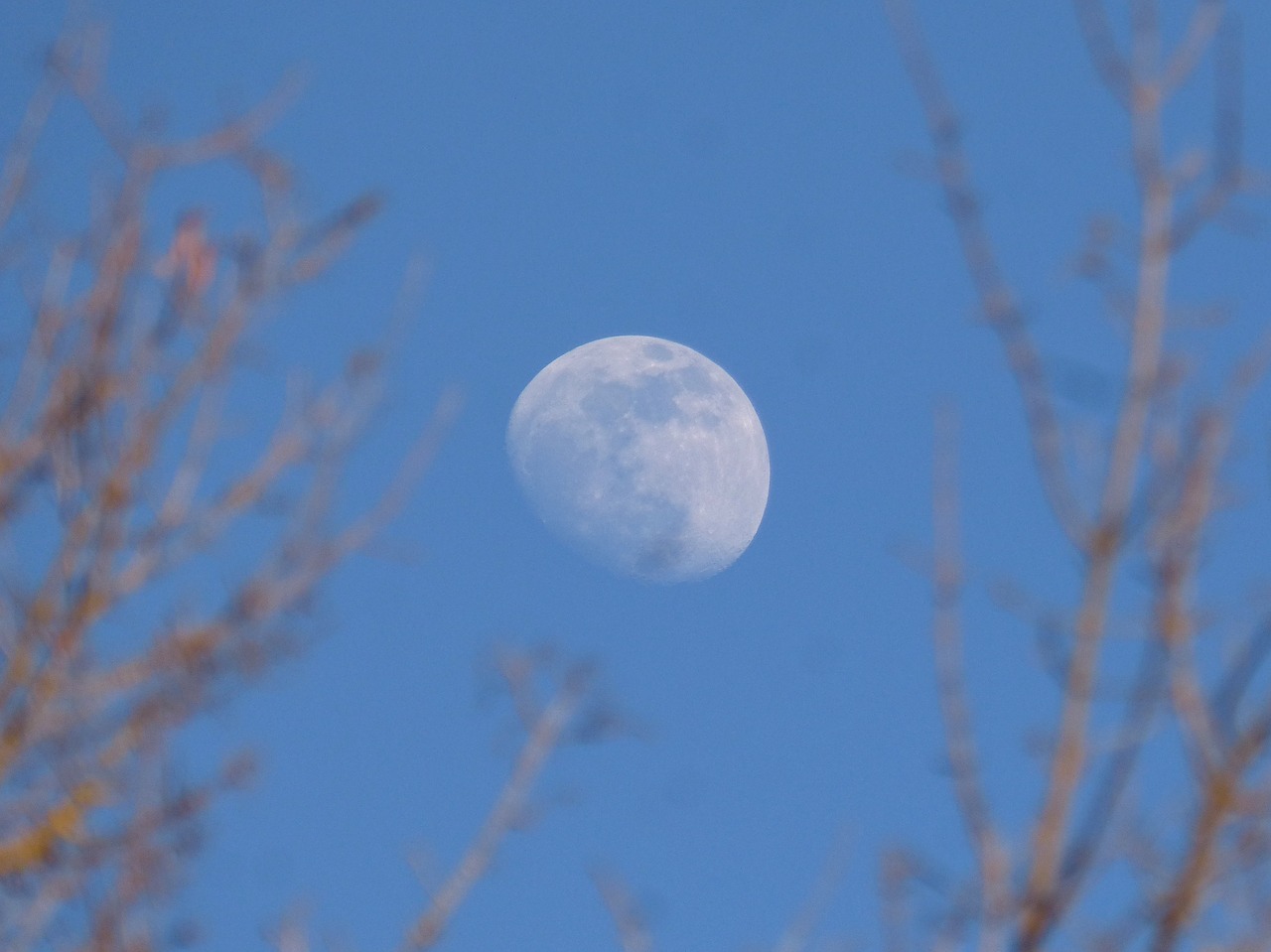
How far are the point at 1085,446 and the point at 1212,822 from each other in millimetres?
655

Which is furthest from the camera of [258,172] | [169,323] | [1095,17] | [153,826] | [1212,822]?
[258,172]

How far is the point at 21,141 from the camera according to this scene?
9.96ft

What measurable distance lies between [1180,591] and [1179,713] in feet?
0.63

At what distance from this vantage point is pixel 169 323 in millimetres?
2512

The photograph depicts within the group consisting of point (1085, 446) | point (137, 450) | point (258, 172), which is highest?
point (258, 172)

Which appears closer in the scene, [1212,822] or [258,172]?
[1212,822]

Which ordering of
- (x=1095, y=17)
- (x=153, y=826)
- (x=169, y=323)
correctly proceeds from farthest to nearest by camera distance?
(x=153, y=826)
(x=169, y=323)
(x=1095, y=17)

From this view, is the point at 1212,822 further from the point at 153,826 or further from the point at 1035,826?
the point at 153,826

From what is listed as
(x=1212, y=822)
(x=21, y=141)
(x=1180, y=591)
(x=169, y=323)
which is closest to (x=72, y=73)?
(x=21, y=141)

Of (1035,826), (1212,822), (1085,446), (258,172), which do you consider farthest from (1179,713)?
A: (258,172)

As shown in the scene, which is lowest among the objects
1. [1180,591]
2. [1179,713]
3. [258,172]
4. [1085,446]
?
[1179,713]

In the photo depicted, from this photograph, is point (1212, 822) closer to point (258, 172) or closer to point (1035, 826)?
point (1035, 826)

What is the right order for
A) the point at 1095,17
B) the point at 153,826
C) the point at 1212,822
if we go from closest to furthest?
the point at 1212,822 → the point at 1095,17 → the point at 153,826

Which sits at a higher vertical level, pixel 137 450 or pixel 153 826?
pixel 137 450
